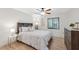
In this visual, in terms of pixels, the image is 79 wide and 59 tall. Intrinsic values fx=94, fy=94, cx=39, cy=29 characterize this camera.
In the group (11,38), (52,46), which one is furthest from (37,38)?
(11,38)

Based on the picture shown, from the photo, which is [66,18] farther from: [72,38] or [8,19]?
[8,19]

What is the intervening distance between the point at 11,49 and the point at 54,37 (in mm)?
713

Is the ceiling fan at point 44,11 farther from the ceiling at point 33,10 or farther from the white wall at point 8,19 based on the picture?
the white wall at point 8,19

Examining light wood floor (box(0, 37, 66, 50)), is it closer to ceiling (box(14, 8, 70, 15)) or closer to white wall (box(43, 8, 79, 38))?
white wall (box(43, 8, 79, 38))

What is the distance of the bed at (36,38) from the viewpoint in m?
1.49

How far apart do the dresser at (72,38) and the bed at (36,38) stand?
0.92 ft

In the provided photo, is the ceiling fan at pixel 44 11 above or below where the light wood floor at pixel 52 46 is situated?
above

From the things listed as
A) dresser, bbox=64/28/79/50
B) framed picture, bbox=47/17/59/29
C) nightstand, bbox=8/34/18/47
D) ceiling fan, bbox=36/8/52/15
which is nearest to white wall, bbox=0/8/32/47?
nightstand, bbox=8/34/18/47

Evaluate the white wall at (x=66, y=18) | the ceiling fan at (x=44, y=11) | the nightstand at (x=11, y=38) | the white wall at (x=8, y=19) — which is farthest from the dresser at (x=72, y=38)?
the nightstand at (x=11, y=38)

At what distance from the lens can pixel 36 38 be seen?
149 cm

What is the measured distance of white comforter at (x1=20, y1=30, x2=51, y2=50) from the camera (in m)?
1.49

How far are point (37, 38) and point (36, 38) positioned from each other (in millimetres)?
16

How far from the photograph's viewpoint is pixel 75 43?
4.77 ft
